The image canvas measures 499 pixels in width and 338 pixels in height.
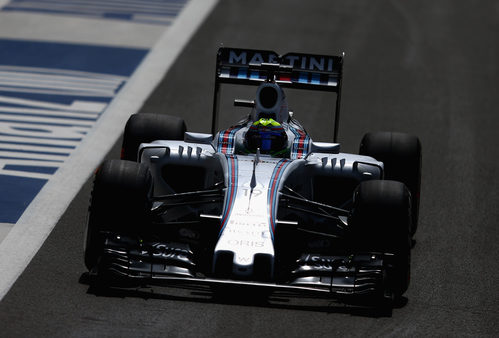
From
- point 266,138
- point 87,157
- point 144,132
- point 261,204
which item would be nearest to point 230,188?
point 261,204

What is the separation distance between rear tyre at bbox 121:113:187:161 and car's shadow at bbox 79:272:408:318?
8.78ft

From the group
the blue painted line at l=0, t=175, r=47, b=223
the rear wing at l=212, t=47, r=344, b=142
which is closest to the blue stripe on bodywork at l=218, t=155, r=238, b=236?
the rear wing at l=212, t=47, r=344, b=142

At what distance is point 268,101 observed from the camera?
13.1 metres

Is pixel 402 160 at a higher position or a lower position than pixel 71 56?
lower

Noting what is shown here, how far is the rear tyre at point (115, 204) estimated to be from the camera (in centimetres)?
1106

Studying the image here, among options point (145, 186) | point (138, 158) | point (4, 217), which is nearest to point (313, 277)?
point (145, 186)

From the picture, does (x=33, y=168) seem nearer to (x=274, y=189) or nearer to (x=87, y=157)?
(x=87, y=157)

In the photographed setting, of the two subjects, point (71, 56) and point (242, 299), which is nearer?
point (242, 299)

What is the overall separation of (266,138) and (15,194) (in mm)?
3628

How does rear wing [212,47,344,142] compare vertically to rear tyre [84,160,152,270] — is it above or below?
above

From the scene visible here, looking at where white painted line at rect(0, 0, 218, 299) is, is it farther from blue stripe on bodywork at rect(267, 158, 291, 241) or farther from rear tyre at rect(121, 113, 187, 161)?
blue stripe on bodywork at rect(267, 158, 291, 241)

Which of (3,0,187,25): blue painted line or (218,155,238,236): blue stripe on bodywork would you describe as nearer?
(218,155,238,236): blue stripe on bodywork

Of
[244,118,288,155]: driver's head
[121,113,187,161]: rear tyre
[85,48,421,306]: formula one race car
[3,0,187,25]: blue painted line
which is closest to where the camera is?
[85,48,421,306]: formula one race car

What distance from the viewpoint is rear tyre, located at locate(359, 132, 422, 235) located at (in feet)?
43.0
